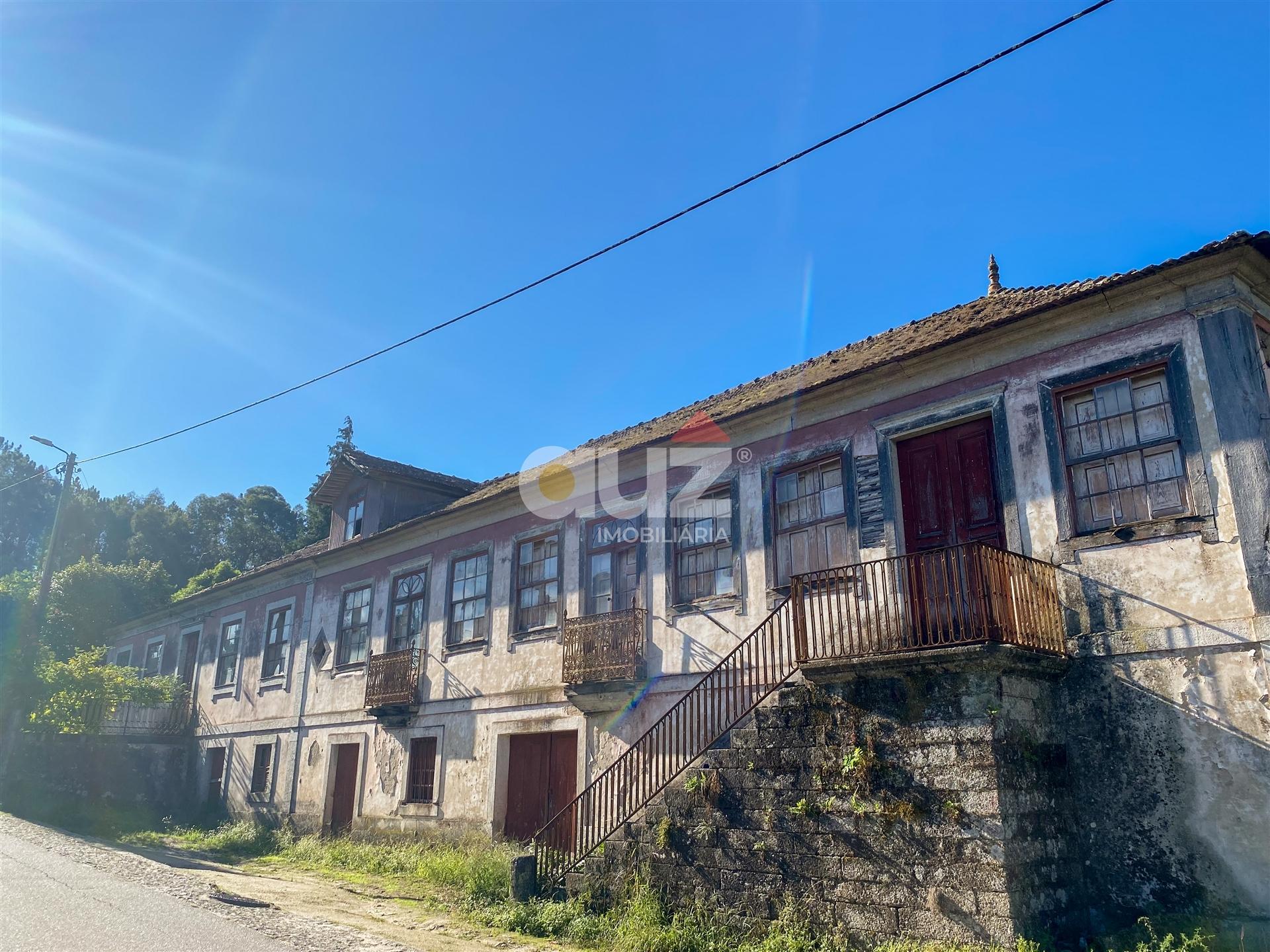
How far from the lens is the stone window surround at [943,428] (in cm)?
975

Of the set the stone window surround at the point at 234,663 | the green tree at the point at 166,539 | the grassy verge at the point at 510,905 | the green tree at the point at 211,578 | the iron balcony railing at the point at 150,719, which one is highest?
the green tree at the point at 166,539

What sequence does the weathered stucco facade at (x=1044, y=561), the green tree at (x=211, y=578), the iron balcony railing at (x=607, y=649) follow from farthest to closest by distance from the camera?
the green tree at (x=211, y=578), the iron balcony railing at (x=607, y=649), the weathered stucco facade at (x=1044, y=561)

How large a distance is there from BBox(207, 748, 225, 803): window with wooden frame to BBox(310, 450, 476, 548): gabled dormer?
20.4 feet

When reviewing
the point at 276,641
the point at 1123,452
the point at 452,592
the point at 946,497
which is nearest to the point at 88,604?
the point at 276,641

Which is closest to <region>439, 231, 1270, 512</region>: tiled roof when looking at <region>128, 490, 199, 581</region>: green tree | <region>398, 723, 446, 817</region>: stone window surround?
<region>398, 723, 446, 817</region>: stone window surround

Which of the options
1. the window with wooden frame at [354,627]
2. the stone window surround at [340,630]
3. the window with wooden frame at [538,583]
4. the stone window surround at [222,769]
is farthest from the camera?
the stone window surround at [222,769]

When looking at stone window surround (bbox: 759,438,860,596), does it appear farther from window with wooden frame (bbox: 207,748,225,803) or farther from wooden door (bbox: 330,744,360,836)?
window with wooden frame (bbox: 207,748,225,803)

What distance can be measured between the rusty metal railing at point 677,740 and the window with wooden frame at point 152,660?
19.4m

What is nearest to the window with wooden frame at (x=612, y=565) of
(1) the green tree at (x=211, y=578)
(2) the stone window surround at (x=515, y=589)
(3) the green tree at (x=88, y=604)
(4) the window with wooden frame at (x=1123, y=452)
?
(2) the stone window surround at (x=515, y=589)

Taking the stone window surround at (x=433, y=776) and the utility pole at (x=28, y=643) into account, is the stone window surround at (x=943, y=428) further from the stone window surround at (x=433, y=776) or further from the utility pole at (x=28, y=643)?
the utility pole at (x=28, y=643)

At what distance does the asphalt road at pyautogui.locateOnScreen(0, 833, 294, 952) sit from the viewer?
7.75 meters

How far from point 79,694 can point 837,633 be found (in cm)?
1915

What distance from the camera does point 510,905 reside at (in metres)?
10.8

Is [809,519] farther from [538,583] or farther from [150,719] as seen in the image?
[150,719]
